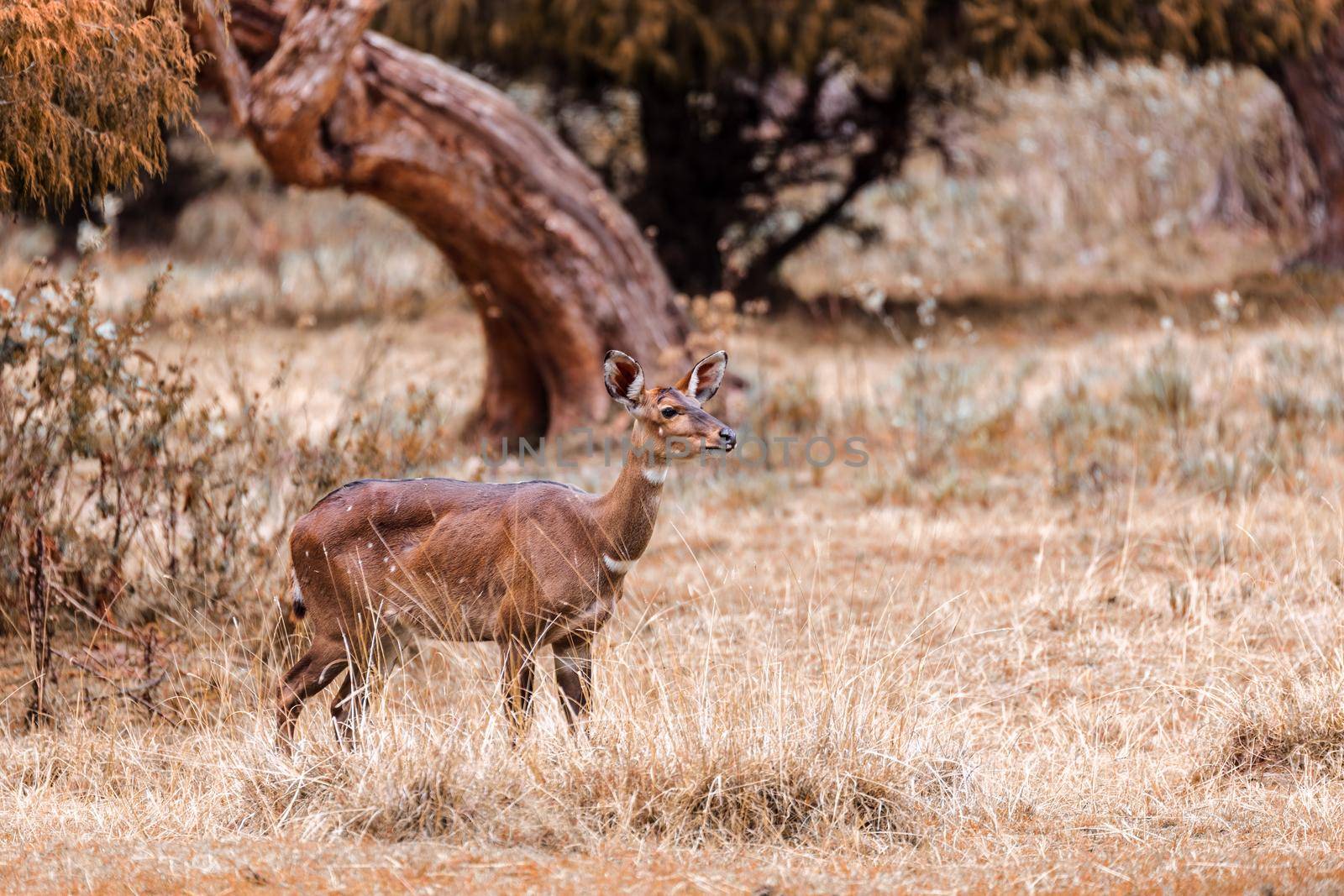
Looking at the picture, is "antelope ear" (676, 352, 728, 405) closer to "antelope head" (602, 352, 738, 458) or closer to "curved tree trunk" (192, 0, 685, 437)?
"antelope head" (602, 352, 738, 458)

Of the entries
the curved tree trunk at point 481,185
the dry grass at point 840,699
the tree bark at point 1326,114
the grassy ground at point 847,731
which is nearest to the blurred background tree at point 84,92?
the dry grass at point 840,699

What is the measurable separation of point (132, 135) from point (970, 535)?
188 inches

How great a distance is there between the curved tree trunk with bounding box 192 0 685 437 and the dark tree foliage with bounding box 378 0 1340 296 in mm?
2273

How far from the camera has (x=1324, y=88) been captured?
1415 centimetres

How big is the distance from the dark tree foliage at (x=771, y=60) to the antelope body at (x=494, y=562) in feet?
24.3

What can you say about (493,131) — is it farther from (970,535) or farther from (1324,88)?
(1324,88)

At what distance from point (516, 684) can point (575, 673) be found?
247mm

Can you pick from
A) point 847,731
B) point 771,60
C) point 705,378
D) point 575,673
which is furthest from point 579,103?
point 847,731

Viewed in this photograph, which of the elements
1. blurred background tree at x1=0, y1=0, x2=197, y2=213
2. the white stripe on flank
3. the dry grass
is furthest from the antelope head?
blurred background tree at x1=0, y1=0, x2=197, y2=213

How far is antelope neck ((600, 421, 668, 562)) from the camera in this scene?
505 cm

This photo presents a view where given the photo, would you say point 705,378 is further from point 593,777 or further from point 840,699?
point 593,777

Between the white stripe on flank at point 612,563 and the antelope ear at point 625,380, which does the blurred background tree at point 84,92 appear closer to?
the antelope ear at point 625,380

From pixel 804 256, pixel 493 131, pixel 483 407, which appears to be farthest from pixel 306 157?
pixel 804 256

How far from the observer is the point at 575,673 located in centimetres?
519
